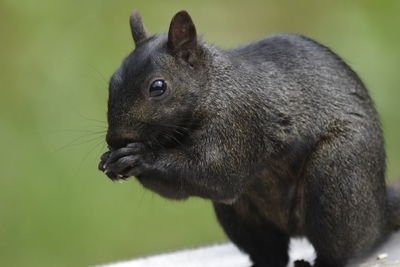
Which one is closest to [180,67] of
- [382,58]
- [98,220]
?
[98,220]

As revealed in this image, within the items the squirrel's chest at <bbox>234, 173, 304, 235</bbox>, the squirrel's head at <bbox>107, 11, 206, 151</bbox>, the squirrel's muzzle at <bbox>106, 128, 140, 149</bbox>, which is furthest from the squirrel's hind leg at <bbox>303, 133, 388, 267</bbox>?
the squirrel's muzzle at <bbox>106, 128, 140, 149</bbox>

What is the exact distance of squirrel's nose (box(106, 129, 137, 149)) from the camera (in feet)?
16.6

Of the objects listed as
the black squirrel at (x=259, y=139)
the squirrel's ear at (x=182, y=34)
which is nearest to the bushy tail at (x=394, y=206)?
the black squirrel at (x=259, y=139)

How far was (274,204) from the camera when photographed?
595 cm

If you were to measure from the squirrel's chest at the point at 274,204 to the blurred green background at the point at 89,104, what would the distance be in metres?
3.25

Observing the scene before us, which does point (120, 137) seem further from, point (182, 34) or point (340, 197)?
point (340, 197)

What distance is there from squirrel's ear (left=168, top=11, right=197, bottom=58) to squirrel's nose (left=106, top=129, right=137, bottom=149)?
67 centimetres

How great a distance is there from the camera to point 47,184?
10.1 m

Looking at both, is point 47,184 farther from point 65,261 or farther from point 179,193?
point 179,193

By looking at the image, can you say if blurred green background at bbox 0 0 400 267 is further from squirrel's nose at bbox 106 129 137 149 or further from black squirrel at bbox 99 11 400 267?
squirrel's nose at bbox 106 129 137 149

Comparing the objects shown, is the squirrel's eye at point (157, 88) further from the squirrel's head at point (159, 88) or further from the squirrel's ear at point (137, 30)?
the squirrel's ear at point (137, 30)

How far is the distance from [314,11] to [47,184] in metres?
4.35

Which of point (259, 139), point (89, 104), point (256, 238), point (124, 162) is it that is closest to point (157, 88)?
point (124, 162)

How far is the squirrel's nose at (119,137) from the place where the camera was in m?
5.07
